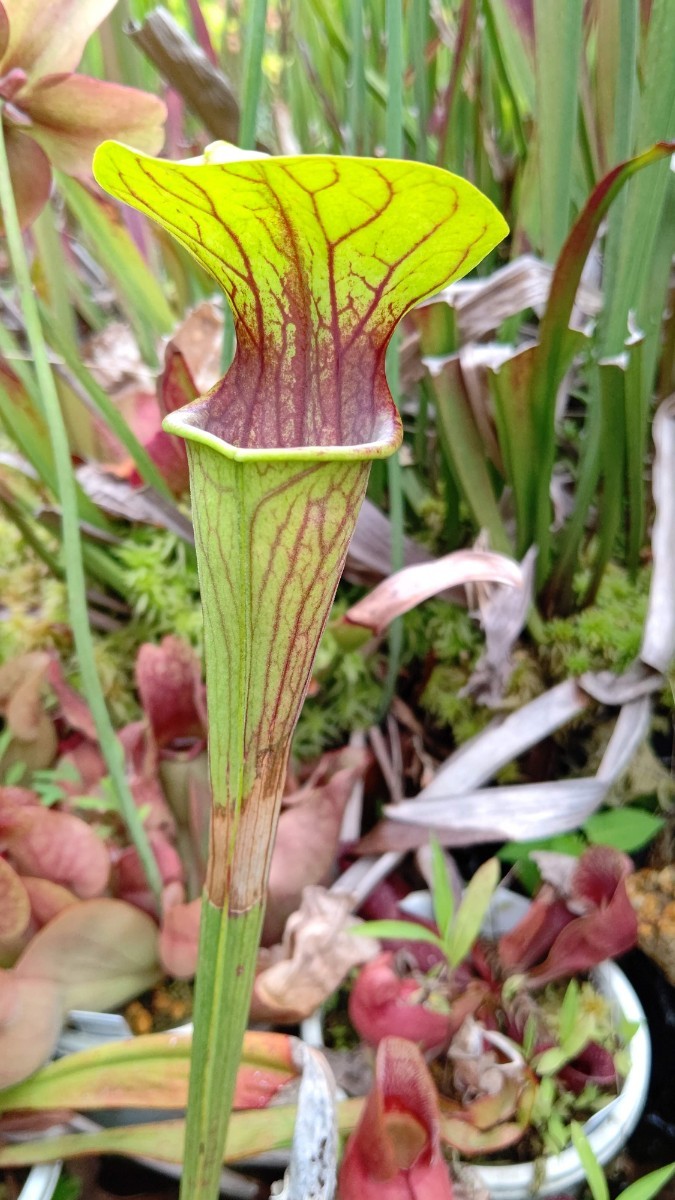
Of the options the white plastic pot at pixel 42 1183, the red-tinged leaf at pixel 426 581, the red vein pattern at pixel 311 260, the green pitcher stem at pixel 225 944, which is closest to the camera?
the red vein pattern at pixel 311 260

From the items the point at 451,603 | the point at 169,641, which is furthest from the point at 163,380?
the point at 451,603

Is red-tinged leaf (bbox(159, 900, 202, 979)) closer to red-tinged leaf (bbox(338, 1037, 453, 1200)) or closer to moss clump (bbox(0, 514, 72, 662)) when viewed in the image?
red-tinged leaf (bbox(338, 1037, 453, 1200))

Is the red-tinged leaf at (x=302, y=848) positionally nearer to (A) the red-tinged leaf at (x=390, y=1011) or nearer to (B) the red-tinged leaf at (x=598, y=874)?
(A) the red-tinged leaf at (x=390, y=1011)

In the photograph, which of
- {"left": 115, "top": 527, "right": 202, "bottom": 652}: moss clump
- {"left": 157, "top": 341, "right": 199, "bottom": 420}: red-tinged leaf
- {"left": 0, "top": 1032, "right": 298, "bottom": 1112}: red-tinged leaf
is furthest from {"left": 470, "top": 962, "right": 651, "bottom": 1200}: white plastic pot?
{"left": 157, "top": 341, "right": 199, "bottom": 420}: red-tinged leaf

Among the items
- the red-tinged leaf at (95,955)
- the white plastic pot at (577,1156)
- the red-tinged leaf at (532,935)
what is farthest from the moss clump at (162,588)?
the white plastic pot at (577,1156)

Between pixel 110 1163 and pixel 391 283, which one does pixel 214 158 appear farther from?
pixel 110 1163
